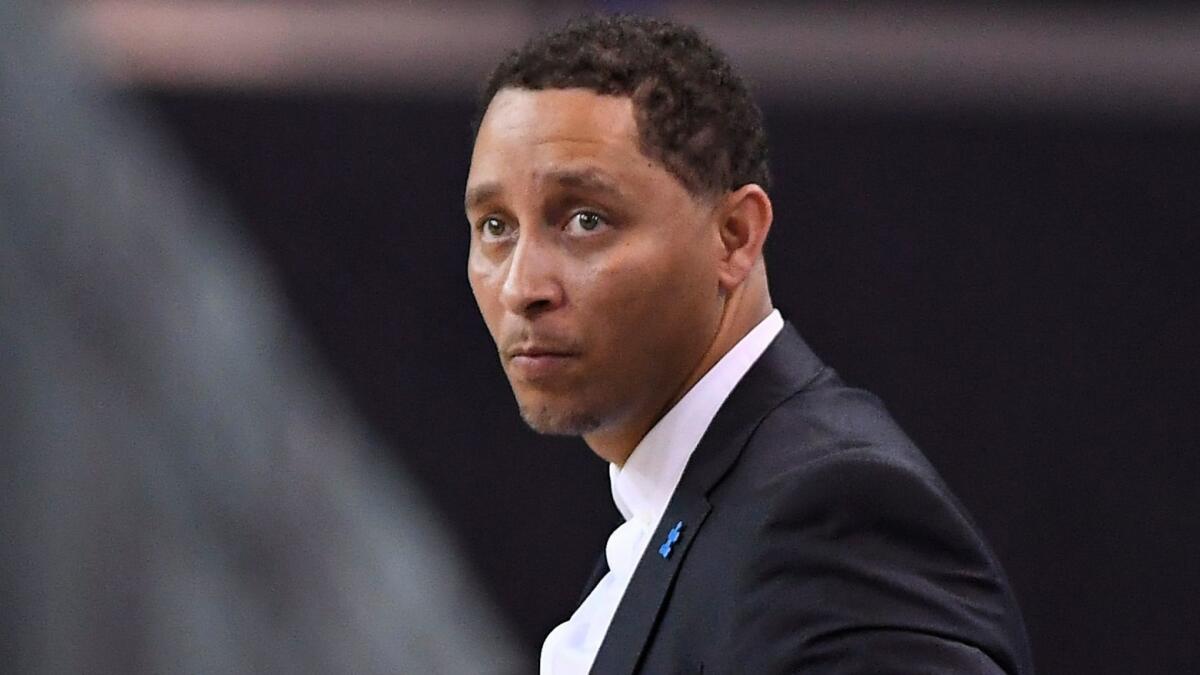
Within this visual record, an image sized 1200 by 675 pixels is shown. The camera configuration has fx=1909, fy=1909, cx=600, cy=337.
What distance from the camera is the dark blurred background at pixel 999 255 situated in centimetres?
347

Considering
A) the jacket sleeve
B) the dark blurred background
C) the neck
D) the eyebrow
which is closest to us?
the jacket sleeve

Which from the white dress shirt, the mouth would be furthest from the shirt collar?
the mouth

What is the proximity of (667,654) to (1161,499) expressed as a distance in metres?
2.36

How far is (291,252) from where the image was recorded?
13.7ft

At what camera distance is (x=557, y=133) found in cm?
141

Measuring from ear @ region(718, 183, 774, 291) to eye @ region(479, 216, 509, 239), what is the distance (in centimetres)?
17

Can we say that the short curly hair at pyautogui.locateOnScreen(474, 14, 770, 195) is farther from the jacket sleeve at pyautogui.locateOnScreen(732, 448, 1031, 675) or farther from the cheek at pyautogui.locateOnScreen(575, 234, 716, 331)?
the jacket sleeve at pyautogui.locateOnScreen(732, 448, 1031, 675)

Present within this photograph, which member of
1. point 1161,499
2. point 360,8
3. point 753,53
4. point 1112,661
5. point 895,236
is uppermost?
point 360,8

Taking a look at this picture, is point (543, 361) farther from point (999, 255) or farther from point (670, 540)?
point (999, 255)

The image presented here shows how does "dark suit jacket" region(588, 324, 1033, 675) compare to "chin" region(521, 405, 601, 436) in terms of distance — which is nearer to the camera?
"dark suit jacket" region(588, 324, 1033, 675)

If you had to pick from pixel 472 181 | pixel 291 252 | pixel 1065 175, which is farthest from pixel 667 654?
pixel 291 252

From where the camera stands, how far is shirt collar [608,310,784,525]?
1482 millimetres

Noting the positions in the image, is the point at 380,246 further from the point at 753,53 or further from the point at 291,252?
the point at 753,53

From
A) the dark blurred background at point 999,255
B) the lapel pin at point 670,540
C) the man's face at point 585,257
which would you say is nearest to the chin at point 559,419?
the man's face at point 585,257
